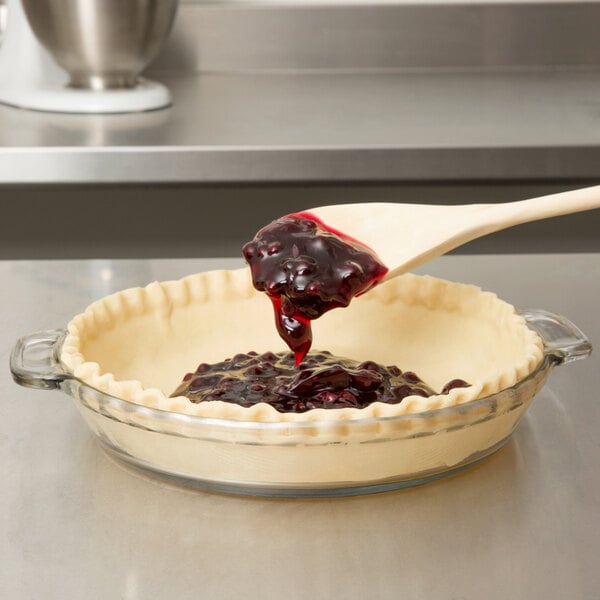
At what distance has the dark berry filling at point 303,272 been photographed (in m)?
0.89

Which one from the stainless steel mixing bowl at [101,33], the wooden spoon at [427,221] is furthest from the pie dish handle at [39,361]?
the stainless steel mixing bowl at [101,33]

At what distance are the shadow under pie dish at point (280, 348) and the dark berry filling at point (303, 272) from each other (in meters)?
0.13

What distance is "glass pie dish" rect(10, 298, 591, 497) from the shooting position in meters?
0.70

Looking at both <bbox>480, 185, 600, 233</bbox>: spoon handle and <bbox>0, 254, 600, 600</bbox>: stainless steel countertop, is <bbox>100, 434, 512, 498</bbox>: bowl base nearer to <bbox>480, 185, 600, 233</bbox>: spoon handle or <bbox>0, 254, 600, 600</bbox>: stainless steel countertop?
<bbox>0, 254, 600, 600</bbox>: stainless steel countertop

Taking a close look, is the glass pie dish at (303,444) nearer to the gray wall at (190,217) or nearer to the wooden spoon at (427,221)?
the wooden spoon at (427,221)

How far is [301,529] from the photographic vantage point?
2.31ft

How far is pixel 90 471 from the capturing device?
0.80 metres

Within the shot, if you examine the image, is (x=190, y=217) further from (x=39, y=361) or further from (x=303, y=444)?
(x=303, y=444)

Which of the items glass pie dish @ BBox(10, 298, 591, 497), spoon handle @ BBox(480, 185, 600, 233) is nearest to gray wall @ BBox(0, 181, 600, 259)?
spoon handle @ BBox(480, 185, 600, 233)

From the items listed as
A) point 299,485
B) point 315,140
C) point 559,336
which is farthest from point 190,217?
point 299,485

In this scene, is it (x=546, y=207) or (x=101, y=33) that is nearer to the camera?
(x=546, y=207)

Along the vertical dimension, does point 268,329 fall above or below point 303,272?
below

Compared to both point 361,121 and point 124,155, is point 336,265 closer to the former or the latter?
point 124,155

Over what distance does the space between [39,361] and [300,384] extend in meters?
0.22
